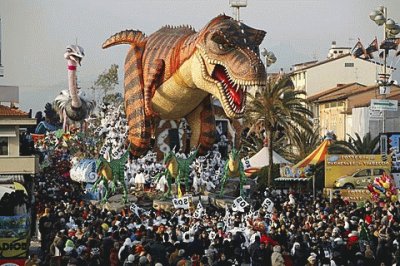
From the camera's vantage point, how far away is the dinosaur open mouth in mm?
33531

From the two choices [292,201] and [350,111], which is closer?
[292,201]

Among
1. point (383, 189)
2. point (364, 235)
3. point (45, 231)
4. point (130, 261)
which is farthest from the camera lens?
point (383, 189)

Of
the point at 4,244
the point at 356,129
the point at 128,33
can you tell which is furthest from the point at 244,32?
the point at 356,129

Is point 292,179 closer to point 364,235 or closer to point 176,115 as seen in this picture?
point 176,115

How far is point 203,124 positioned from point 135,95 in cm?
286

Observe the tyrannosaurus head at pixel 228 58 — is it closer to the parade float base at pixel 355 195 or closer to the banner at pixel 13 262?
the parade float base at pixel 355 195

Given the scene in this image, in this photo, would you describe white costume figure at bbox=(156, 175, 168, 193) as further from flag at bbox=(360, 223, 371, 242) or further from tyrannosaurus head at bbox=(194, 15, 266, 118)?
flag at bbox=(360, 223, 371, 242)

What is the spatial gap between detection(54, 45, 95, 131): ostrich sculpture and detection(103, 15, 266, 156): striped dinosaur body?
2606cm

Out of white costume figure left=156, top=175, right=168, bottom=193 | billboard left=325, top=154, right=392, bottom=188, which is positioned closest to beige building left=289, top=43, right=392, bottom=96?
billboard left=325, top=154, right=392, bottom=188

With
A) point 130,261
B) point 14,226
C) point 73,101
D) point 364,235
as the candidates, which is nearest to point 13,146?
point 364,235

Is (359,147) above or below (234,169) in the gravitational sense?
above

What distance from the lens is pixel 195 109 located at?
37688mm

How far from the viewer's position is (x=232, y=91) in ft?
110

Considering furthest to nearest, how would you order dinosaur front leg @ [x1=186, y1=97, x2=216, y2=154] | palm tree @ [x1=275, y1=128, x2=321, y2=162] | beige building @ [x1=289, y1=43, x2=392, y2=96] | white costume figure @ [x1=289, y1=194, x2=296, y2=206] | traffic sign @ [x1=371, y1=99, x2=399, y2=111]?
beige building @ [x1=289, y1=43, x2=392, y2=96], palm tree @ [x1=275, y1=128, x2=321, y2=162], traffic sign @ [x1=371, y1=99, x2=399, y2=111], dinosaur front leg @ [x1=186, y1=97, x2=216, y2=154], white costume figure @ [x1=289, y1=194, x2=296, y2=206]
